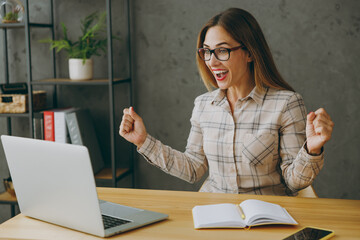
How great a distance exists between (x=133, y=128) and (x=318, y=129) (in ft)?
2.41

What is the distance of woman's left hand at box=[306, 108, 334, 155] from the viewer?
4.82ft

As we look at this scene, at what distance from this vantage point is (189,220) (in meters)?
1.34

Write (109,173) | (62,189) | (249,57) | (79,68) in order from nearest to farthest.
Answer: (62,189)
(249,57)
(79,68)
(109,173)

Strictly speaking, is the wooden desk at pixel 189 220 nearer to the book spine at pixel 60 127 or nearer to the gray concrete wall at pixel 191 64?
the book spine at pixel 60 127

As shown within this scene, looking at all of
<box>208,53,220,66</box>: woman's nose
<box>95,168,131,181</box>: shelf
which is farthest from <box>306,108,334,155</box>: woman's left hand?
<box>95,168,131,181</box>: shelf

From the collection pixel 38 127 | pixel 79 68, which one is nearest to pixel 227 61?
pixel 79 68

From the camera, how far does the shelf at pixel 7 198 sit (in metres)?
2.85

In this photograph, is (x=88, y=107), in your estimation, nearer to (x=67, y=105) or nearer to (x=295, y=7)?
(x=67, y=105)

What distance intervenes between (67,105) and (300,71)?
1.54m

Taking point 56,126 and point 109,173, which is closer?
point 56,126

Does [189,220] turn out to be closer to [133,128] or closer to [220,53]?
[133,128]

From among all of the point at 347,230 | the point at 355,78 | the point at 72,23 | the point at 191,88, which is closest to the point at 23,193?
the point at 347,230

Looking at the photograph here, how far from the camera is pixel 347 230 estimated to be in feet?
4.11

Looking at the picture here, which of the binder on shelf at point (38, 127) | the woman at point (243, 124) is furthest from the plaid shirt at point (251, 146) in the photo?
the binder on shelf at point (38, 127)
